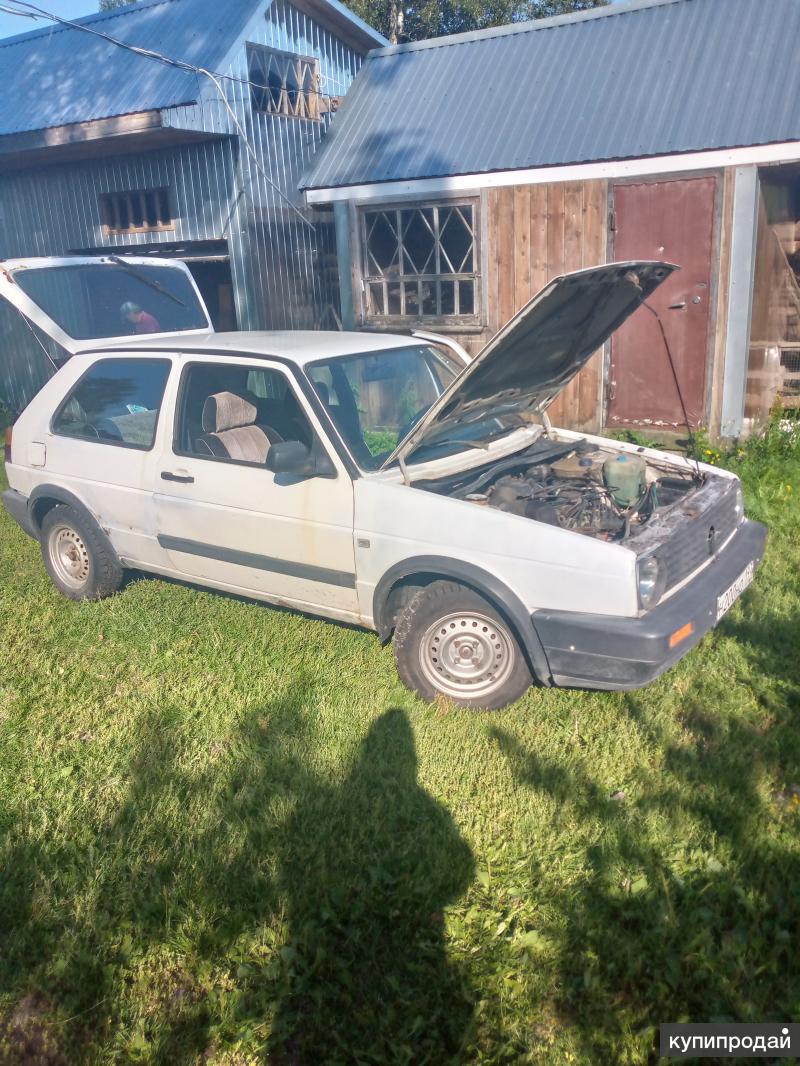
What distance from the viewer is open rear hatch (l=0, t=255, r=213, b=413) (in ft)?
22.1

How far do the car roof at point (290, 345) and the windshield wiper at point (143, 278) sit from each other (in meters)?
2.06

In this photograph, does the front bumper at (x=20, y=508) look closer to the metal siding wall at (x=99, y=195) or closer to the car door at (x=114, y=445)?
the car door at (x=114, y=445)

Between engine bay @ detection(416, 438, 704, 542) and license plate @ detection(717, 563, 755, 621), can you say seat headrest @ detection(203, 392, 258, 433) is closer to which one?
engine bay @ detection(416, 438, 704, 542)

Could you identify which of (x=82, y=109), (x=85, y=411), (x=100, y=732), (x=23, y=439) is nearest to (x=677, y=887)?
(x=100, y=732)

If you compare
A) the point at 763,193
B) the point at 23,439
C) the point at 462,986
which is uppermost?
the point at 763,193

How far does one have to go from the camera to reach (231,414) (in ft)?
17.2

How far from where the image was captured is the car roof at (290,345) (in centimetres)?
486

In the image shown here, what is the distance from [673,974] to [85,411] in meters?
4.68

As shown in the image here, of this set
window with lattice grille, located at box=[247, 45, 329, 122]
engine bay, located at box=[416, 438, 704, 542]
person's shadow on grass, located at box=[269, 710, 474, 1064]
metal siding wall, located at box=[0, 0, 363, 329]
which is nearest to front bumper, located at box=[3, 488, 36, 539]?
engine bay, located at box=[416, 438, 704, 542]

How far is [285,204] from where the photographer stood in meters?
12.1

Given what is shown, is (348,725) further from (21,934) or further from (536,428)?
(536,428)


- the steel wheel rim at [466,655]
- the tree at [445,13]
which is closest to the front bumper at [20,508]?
the steel wheel rim at [466,655]

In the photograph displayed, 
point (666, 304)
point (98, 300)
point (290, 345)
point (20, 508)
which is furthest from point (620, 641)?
point (666, 304)

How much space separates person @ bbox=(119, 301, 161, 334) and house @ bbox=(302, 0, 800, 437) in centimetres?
384
